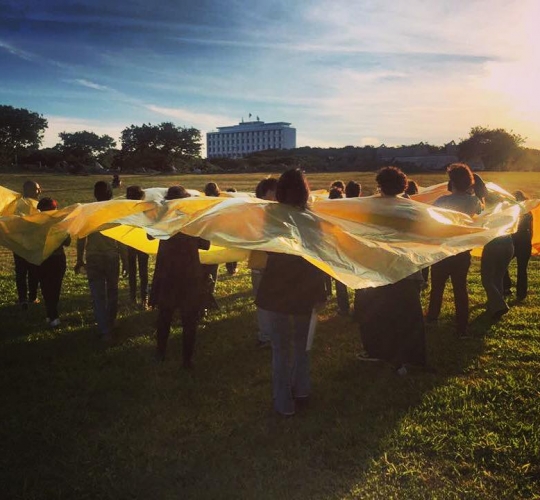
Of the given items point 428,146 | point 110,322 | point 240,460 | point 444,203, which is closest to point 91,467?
point 240,460

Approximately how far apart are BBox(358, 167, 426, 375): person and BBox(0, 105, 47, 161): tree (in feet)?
260

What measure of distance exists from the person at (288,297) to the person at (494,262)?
3.49 m

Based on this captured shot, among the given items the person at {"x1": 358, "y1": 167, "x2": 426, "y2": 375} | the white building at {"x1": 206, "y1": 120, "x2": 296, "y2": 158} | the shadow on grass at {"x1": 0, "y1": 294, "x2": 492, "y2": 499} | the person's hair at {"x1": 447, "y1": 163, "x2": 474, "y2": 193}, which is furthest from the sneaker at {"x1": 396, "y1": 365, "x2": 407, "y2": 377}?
the white building at {"x1": 206, "y1": 120, "x2": 296, "y2": 158}

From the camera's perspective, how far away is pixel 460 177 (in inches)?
257

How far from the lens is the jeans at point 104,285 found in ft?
21.4

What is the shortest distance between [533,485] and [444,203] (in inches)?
146

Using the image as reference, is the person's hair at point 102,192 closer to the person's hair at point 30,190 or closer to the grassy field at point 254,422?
the grassy field at point 254,422

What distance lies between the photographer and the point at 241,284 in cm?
1042

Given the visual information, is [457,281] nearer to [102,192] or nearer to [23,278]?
[102,192]

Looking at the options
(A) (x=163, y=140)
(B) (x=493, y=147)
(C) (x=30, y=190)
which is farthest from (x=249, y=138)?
(C) (x=30, y=190)

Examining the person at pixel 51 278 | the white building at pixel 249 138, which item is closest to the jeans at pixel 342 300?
the person at pixel 51 278

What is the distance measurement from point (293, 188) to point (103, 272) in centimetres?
314

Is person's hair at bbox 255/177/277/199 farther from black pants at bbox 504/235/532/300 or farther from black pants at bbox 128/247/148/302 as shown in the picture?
black pants at bbox 504/235/532/300

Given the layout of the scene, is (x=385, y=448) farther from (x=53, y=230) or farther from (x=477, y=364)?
(x=53, y=230)
